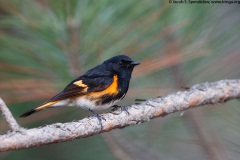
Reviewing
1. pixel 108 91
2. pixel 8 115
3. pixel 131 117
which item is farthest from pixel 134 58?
pixel 8 115

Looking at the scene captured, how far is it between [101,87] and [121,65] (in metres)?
0.17

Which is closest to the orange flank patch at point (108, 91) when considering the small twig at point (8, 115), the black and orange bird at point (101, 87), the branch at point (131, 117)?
the black and orange bird at point (101, 87)

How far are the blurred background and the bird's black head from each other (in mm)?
92

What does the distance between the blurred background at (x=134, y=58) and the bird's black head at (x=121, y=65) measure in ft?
0.30

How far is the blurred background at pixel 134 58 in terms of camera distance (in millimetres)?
1964

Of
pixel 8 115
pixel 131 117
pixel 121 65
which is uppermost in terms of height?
pixel 121 65

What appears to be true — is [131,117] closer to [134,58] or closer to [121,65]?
[134,58]

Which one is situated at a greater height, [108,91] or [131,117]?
[108,91]

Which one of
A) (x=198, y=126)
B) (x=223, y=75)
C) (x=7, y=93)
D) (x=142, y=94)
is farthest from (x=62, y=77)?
(x=223, y=75)

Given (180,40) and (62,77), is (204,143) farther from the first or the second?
(62,77)

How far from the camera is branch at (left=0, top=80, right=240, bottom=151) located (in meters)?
1.67

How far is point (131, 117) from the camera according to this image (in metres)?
1.99

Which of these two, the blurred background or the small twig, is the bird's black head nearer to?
the blurred background

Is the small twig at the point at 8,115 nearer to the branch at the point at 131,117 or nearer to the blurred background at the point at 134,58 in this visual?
the branch at the point at 131,117
